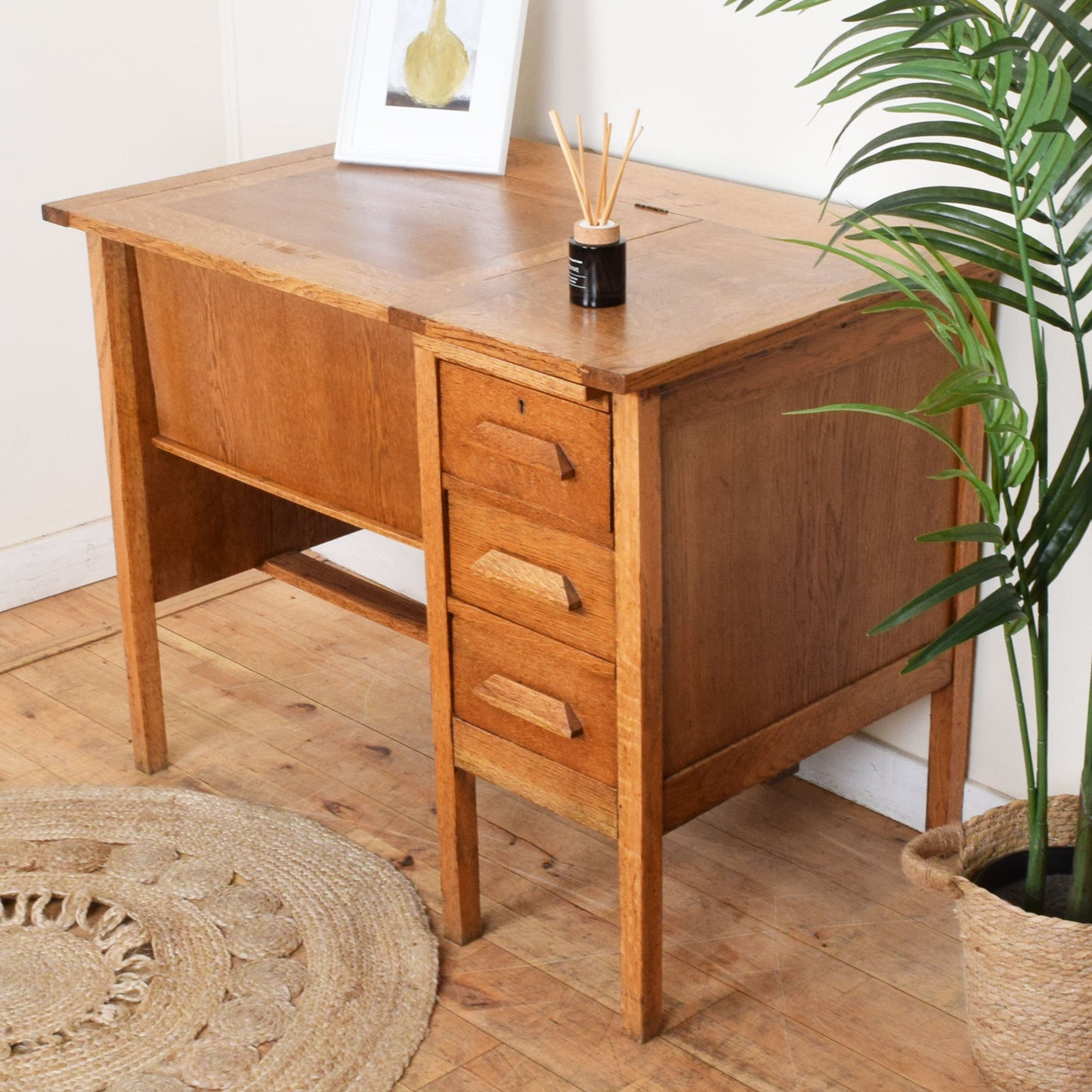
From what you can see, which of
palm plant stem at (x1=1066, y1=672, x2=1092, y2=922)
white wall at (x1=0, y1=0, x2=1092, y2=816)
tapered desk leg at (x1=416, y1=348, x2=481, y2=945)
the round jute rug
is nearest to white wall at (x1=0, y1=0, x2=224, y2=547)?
white wall at (x1=0, y1=0, x2=1092, y2=816)

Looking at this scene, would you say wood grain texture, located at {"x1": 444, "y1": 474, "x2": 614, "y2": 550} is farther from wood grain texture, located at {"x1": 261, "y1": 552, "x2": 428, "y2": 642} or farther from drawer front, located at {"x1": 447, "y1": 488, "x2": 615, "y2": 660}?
wood grain texture, located at {"x1": 261, "y1": 552, "x2": 428, "y2": 642}

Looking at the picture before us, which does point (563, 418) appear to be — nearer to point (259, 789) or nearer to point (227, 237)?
point (227, 237)

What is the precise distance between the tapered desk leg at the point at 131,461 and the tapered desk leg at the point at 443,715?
63 centimetres

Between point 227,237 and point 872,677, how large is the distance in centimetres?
101

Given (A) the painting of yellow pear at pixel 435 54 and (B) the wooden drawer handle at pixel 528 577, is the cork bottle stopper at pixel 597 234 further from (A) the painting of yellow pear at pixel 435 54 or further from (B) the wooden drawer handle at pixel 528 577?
(A) the painting of yellow pear at pixel 435 54

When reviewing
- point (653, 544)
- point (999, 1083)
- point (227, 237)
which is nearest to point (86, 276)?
point (227, 237)

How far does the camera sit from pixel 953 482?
199cm

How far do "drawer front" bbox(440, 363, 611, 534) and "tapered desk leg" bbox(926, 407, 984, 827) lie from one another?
60cm

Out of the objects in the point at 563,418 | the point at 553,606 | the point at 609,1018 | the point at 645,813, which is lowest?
the point at 609,1018

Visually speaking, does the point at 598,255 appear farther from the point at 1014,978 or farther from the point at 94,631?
the point at 94,631

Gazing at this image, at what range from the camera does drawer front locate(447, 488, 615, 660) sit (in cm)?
166

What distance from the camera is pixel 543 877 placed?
217cm

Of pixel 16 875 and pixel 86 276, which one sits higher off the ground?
pixel 86 276

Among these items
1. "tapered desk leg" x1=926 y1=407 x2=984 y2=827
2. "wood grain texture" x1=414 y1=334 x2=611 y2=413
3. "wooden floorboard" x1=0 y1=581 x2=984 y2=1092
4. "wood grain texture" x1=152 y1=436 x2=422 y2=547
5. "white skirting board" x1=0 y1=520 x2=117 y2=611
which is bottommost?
"wooden floorboard" x1=0 y1=581 x2=984 y2=1092
